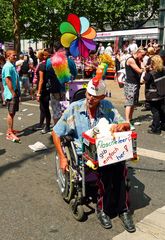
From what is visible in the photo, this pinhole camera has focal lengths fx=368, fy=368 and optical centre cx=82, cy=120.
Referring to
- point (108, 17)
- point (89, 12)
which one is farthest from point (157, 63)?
point (108, 17)

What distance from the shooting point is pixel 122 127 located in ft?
11.8

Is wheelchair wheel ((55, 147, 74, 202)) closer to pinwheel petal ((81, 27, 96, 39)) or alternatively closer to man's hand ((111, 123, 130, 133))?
man's hand ((111, 123, 130, 133))

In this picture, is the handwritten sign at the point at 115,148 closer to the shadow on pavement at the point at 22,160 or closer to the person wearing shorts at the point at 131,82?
the shadow on pavement at the point at 22,160

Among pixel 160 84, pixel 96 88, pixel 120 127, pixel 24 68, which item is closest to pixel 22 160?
pixel 96 88

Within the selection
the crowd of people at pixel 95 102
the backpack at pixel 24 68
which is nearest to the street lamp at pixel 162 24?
the crowd of people at pixel 95 102

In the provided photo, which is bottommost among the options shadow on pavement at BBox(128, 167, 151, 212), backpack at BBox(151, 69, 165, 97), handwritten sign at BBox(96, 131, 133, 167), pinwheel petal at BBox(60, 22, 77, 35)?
shadow on pavement at BBox(128, 167, 151, 212)

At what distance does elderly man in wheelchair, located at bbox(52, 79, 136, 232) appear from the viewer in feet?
12.1

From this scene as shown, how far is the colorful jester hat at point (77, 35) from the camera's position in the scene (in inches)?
259

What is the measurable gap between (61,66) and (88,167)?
2.76 m

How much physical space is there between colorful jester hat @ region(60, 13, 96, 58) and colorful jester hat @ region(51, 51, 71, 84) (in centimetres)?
44

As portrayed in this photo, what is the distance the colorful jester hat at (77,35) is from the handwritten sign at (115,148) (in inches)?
138

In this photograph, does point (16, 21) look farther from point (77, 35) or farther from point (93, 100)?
point (93, 100)

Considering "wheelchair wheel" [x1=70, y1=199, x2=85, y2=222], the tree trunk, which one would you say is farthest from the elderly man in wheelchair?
the tree trunk

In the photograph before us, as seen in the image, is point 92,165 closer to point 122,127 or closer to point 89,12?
point 122,127
